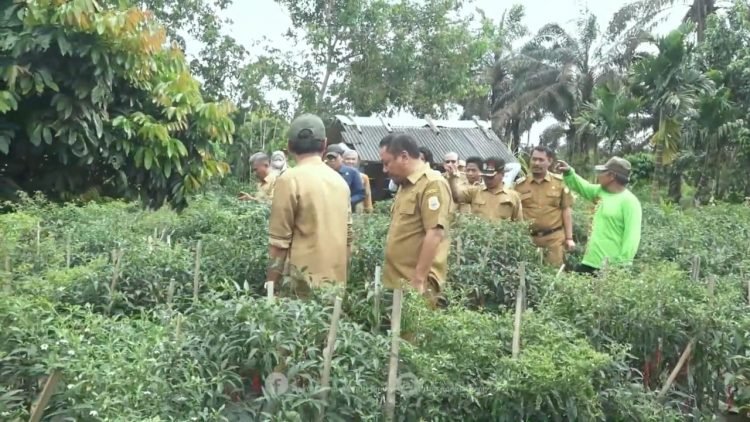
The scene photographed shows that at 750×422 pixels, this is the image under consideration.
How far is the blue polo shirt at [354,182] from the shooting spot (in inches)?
309

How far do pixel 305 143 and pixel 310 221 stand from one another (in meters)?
0.40

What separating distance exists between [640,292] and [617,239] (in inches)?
81.9

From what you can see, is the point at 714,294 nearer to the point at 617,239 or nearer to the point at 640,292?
the point at 640,292

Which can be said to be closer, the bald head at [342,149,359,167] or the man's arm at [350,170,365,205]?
the man's arm at [350,170,365,205]

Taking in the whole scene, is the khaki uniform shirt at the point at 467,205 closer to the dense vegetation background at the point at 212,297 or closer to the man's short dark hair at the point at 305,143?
the dense vegetation background at the point at 212,297

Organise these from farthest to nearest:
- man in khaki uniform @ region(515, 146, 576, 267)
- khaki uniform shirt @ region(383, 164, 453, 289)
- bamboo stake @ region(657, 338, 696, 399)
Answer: man in khaki uniform @ region(515, 146, 576, 267), khaki uniform shirt @ region(383, 164, 453, 289), bamboo stake @ region(657, 338, 696, 399)

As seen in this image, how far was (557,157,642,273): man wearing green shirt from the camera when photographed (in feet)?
19.7

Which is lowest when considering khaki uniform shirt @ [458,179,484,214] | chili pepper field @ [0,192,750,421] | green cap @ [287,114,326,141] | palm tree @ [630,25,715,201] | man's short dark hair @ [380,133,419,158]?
chili pepper field @ [0,192,750,421]

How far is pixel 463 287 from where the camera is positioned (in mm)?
5016

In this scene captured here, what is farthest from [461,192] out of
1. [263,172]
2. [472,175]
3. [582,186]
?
[263,172]

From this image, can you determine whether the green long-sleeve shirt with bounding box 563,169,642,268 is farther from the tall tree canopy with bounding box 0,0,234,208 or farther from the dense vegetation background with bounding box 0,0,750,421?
the tall tree canopy with bounding box 0,0,234,208

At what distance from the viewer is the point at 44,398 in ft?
8.23

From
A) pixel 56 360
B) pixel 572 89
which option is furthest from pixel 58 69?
pixel 572 89

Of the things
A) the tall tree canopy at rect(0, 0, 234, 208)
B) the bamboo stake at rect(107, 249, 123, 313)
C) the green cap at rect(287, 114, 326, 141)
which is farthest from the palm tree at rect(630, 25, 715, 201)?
the bamboo stake at rect(107, 249, 123, 313)
